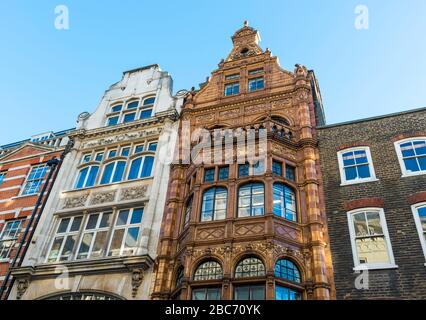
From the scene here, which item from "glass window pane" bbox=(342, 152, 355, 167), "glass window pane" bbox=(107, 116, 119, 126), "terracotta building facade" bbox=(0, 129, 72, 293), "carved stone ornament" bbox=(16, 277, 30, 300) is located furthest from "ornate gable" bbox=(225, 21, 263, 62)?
"carved stone ornament" bbox=(16, 277, 30, 300)

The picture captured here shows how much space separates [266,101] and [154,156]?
6893mm

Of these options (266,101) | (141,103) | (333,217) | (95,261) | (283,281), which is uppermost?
(141,103)

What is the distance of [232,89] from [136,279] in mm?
12606

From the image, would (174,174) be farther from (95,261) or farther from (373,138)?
(373,138)

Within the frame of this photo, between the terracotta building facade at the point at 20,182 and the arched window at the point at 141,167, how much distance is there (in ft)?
18.6

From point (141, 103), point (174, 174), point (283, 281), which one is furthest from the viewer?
point (141, 103)

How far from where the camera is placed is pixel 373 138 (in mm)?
17641

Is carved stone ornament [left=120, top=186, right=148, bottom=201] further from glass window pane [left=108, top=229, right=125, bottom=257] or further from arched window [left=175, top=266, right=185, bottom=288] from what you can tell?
arched window [left=175, top=266, right=185, bottom=288]

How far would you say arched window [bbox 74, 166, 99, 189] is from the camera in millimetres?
21844

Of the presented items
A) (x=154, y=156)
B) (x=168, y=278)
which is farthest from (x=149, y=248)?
(x=154, y=156)

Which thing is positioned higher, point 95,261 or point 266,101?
point 266,101

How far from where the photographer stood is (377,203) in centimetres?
1536

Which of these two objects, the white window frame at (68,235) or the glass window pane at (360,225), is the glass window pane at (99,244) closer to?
the white window frame at (68,235)

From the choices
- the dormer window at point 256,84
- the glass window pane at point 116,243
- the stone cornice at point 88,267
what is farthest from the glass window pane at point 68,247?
the dormer window at point 256,84
